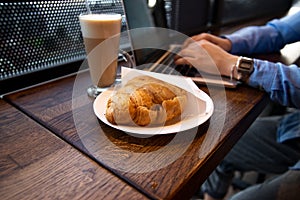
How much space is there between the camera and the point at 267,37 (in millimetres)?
1054

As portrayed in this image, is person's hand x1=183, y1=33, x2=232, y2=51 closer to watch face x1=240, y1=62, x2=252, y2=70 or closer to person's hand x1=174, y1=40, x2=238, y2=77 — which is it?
person's hand x1=174, y1=40, x2=238, y2=77

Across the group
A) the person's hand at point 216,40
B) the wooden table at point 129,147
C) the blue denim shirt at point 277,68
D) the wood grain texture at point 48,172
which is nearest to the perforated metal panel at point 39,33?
the wooden table at point 129,147

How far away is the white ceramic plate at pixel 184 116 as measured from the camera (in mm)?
454

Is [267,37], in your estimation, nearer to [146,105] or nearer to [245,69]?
[245,69]

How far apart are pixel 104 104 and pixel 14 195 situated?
247 millimetres

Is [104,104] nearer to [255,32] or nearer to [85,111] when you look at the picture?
[85,111]

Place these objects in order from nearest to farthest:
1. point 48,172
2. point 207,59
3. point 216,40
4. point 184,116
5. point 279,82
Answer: point 48,172 → point 184,116 → point 279,82 → point 207,59 → point 216,40

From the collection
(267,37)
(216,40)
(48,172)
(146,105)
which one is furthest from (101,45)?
(267,37)

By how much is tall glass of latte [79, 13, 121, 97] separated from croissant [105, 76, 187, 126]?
139 mm

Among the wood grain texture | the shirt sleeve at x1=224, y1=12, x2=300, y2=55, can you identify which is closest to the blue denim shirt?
the shirt sleeve at x1=224, y1=12, x2=300, y2=55

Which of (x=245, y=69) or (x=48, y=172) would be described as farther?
(x=245, y=69)

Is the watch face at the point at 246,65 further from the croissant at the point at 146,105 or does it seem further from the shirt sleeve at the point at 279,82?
the croissant at the point at 146,105

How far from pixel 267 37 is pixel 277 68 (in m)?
0.43

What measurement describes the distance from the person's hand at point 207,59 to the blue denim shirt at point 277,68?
0.28ft
